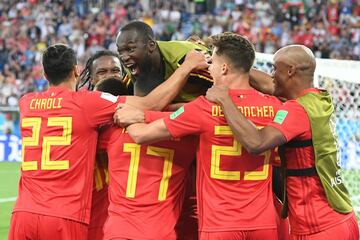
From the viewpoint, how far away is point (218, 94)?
5.20 meters

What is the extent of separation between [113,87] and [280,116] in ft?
5.55

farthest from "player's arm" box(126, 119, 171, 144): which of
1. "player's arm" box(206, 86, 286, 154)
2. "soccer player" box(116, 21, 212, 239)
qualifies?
"soccer player" box(116, 21, 212, 239)

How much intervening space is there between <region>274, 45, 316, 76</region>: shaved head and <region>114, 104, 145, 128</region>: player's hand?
107 centimetres

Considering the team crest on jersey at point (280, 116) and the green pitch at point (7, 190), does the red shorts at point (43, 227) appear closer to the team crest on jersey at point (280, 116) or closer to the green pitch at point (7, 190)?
the team crest on jersey at point (280, 116)

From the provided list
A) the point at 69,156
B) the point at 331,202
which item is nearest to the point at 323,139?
the point at 331,202

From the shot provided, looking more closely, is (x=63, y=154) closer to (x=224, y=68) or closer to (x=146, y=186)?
(x=146, y=186)

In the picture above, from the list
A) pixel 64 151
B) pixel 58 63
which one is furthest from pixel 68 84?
pixel 64 151

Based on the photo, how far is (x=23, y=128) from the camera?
5809mm

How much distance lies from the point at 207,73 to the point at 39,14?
2235 cm

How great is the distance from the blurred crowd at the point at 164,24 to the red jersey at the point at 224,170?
1861cm

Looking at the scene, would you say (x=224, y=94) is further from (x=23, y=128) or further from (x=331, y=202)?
(x=23, y=128)

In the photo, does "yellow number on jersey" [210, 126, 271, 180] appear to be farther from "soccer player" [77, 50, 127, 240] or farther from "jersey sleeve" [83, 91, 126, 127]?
"soccer player" [77, 50, 127, 240]

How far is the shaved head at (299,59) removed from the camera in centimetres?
547

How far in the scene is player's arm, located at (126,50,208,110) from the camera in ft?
18.4
